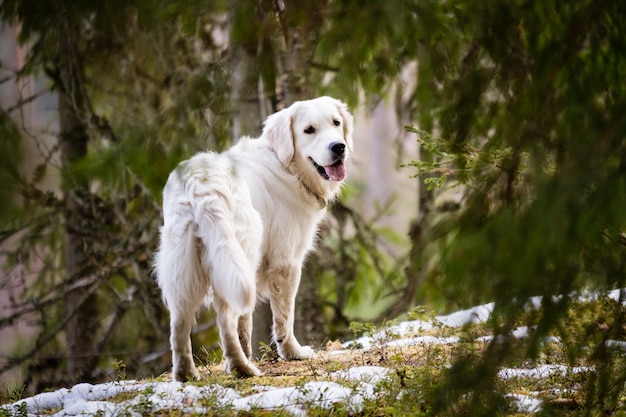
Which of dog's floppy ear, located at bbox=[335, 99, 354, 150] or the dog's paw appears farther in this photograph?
dog's floppy ear, located at bbox=[335, 99, 354, 150]

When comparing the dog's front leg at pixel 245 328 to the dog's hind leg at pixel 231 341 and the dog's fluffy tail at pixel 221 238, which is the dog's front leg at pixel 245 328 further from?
the dog's fluffy tail at pixel 221 238

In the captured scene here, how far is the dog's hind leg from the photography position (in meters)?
3.99

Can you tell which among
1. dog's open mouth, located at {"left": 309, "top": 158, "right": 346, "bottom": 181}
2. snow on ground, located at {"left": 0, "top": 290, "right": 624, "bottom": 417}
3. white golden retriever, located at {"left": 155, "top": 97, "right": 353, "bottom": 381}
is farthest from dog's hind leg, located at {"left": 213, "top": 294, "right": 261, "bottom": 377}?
dog's open mouth, located at {"left": 309, "top": 158, "right": 346, "bottom": 181}

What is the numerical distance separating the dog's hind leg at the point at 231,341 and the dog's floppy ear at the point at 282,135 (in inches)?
52.6

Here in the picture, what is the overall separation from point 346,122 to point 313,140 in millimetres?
358

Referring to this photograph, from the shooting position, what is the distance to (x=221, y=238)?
3717mm

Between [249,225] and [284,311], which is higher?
[249,225]

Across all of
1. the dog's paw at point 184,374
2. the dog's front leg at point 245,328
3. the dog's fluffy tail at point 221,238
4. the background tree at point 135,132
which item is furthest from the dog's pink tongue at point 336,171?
the dog's paw at point 184,374

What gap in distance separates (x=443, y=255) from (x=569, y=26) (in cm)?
90

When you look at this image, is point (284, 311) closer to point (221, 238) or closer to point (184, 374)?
point (184, 374)

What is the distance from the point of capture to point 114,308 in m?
7.27

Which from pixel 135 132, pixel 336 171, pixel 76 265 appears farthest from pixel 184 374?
pixel 76 265

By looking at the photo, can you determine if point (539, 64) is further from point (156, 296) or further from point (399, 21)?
point (156, 296)

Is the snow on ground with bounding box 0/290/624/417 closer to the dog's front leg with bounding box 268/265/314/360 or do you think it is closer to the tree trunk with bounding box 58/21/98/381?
the dog's front leg with bounding box 268/265/314/360
